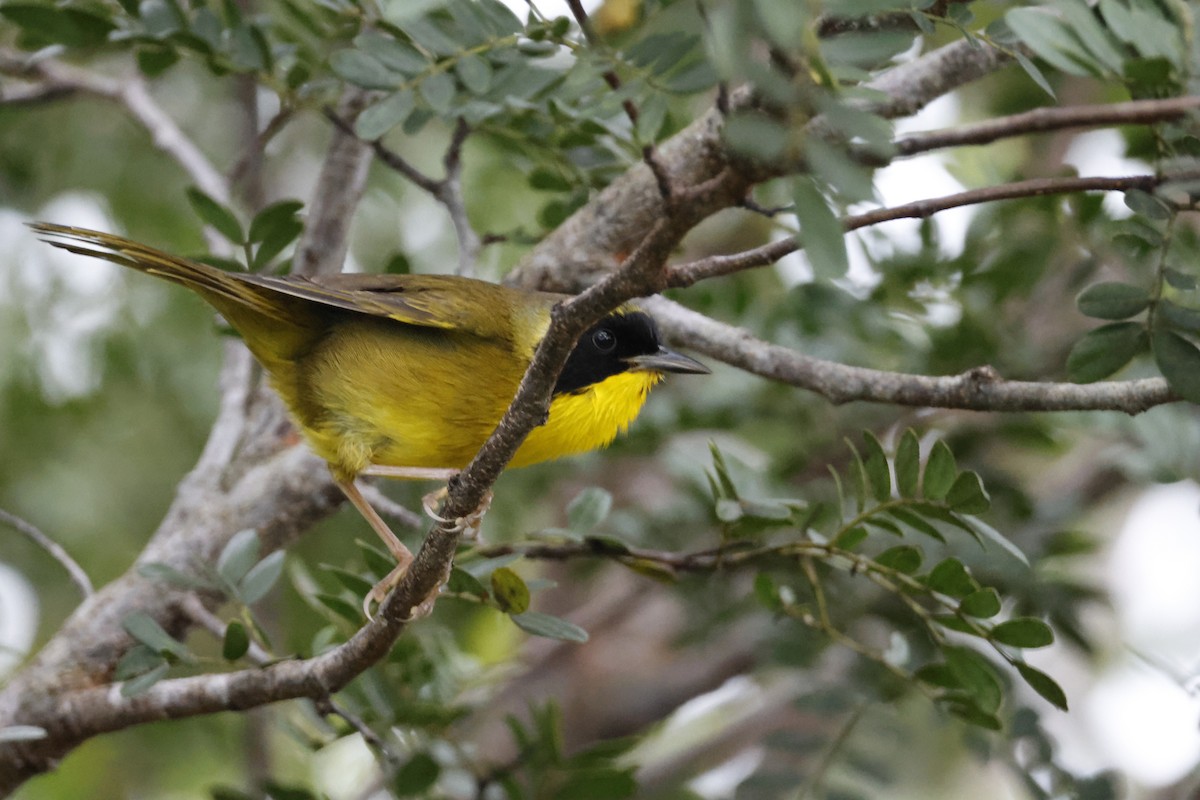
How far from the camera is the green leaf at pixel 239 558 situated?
299 cm

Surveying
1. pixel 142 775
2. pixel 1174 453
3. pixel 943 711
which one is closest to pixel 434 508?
pixel 943 711

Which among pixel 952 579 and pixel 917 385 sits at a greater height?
pixel 917 385

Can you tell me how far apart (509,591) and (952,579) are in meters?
0.92

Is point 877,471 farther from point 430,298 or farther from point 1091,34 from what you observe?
point 430,298

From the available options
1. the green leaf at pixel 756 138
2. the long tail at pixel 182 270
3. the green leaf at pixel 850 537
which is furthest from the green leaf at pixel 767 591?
the green leaf at pixel 756 138

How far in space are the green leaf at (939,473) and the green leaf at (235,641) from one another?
1.50 m

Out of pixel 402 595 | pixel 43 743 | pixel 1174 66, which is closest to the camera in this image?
pixel 1174 66

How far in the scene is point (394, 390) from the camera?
11.5 feet

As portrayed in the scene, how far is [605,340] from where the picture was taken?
141 inches

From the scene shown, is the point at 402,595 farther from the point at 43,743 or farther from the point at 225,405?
the point at 225,405

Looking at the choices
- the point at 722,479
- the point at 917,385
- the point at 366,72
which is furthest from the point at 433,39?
the point at 917,385

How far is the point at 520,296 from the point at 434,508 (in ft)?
2.36

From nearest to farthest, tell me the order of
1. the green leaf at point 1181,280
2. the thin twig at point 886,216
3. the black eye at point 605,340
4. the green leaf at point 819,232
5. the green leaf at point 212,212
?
the green leaf at point 819,232 < the thin twig at point 886,216 < the green leaf at point 1181,280 < the green leaf at point 212,212 < the black eye at point 605,340

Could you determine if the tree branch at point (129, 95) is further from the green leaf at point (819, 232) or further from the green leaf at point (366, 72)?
the green leaf at point (819, 232)
